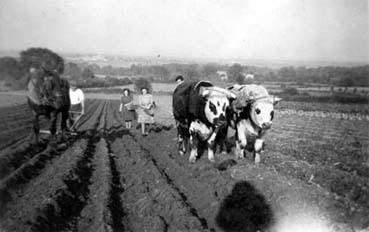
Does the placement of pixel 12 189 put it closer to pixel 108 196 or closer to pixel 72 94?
pixel 108 196

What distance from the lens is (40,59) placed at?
7.07 metres

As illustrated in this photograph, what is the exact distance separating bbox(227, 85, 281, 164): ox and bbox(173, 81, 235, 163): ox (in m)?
0.33

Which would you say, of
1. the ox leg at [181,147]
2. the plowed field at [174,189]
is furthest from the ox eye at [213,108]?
the ox leg at [181,147]

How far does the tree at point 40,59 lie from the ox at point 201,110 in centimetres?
308

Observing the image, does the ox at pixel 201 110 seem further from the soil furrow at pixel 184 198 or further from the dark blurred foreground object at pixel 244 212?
the dark blurred foreground object at pixel 244 212

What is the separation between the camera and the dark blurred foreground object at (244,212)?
5.00 m

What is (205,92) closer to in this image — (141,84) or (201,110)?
(201,110)

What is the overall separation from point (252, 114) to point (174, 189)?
8.29 feet

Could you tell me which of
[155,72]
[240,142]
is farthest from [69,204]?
[155,72]

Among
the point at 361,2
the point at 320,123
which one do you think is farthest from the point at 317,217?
the point at 320,123

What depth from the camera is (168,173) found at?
296 inches

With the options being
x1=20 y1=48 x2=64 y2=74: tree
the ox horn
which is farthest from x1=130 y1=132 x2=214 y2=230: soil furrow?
x1=20 y1=48 x2=64 y2=74: tree

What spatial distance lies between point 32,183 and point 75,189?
88 cm

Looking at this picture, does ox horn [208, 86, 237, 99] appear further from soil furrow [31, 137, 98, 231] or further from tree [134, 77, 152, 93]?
soil furrow [31, 137, 98, 231]
